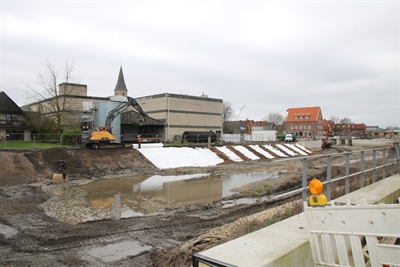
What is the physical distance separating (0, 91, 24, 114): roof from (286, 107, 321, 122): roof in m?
96.1

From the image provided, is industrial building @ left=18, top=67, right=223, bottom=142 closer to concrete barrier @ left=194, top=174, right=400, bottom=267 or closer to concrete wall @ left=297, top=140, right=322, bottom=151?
concrete wall @ left=297, top=140, right=322, bottom=151

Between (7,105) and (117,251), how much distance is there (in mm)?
46575

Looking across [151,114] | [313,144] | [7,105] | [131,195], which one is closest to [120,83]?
[151,114]

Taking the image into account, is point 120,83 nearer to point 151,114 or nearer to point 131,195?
Result: point 151,114

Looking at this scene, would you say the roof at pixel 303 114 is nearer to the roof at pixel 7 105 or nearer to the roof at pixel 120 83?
the roof at pixel 120 83

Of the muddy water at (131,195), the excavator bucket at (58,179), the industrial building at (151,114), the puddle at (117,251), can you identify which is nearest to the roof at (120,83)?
the industrial building at (151,114)

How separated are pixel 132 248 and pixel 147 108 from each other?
45.1 m

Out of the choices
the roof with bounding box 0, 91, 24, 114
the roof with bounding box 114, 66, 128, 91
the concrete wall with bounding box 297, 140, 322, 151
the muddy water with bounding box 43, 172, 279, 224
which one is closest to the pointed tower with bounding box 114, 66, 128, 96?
the roof with bounding box 114, 66, 128, 91

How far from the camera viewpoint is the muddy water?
11.1 meters

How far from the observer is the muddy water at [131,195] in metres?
11.1

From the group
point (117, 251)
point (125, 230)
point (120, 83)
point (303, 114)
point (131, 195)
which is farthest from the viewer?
point (303, 114)

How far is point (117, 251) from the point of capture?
6750 millimetres

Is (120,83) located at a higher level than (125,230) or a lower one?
higher

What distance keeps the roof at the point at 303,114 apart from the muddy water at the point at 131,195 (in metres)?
102
